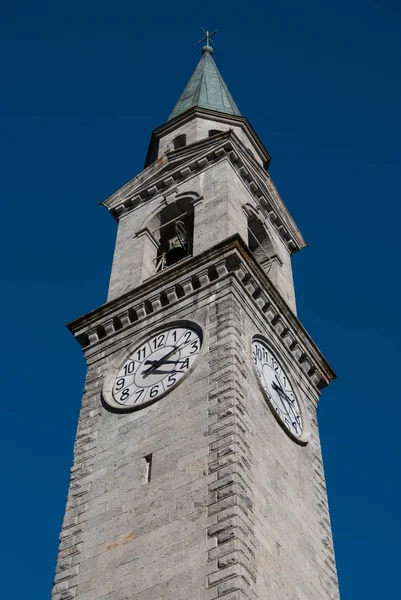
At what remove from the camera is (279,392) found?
1041 inches

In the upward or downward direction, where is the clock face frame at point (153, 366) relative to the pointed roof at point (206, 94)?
downward

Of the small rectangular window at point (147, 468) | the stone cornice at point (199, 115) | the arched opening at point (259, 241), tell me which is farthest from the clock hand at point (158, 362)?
the stone cornice at point (199, 115)

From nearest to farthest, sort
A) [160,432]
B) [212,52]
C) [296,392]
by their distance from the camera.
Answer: [160,432] < [296,392] < [212,52]

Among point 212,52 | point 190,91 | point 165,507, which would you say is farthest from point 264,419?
point 212,52

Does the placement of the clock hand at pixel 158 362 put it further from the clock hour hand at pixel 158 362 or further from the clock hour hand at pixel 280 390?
the clock hour hand at pixel 280 390

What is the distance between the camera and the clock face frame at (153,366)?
2506 cm

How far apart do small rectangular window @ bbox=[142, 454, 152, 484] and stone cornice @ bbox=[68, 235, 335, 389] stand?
528 centimetres

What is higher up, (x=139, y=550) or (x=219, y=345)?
(x=219, y=345)

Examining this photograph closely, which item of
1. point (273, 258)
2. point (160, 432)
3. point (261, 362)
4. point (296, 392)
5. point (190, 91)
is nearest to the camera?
point (160, 432)

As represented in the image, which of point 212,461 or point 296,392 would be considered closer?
point 212,461

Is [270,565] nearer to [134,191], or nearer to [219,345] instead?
[219,345]

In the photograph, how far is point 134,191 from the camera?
3378 cm

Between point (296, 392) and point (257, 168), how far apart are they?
8.77m

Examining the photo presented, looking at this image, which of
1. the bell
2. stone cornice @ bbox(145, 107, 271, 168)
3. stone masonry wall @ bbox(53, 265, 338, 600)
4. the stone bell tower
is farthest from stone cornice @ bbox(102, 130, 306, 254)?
stone masonry wall @ bbox(53, 265, 338, 600)
